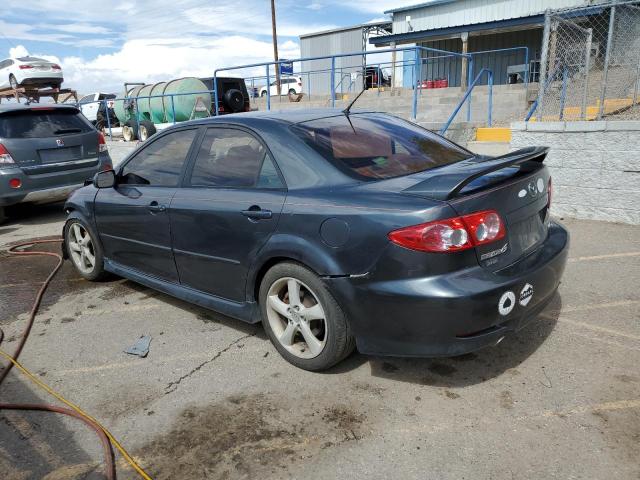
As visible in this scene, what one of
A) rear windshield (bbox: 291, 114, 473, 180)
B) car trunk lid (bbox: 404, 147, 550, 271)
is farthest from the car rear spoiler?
rear windshield (bbox: 291, 114, 473, 180)

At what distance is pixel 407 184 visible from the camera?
2795 millimetres

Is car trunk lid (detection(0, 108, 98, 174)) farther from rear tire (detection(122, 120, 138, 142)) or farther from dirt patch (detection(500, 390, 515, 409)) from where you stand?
rear tire (detection(122, 120, 138, 142))

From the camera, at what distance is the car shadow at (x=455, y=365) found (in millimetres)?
2990

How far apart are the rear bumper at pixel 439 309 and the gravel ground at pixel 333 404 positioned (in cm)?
38

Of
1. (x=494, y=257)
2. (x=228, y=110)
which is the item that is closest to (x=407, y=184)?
(x=494, y=257)

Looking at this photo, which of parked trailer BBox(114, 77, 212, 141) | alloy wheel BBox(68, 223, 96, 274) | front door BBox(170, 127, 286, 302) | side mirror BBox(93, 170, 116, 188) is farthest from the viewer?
parked trailer BBox(114, 77, 212, 141)

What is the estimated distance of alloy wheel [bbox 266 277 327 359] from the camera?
298 cm

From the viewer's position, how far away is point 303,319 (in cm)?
303

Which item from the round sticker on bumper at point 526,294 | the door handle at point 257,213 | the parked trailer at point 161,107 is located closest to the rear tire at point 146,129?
the parked trailer at point 161,107

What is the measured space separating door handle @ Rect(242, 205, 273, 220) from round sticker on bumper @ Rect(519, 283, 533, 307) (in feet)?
4.81

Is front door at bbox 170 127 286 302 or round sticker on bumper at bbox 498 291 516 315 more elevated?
front door at bbox 170 127 286 302

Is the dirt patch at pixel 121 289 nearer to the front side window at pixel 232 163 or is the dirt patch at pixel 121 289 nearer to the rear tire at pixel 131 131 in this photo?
the front side window at pixel 232 163

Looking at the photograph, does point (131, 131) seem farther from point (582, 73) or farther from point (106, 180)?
point (582, 73)

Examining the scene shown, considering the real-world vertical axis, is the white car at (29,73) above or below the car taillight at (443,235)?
above
